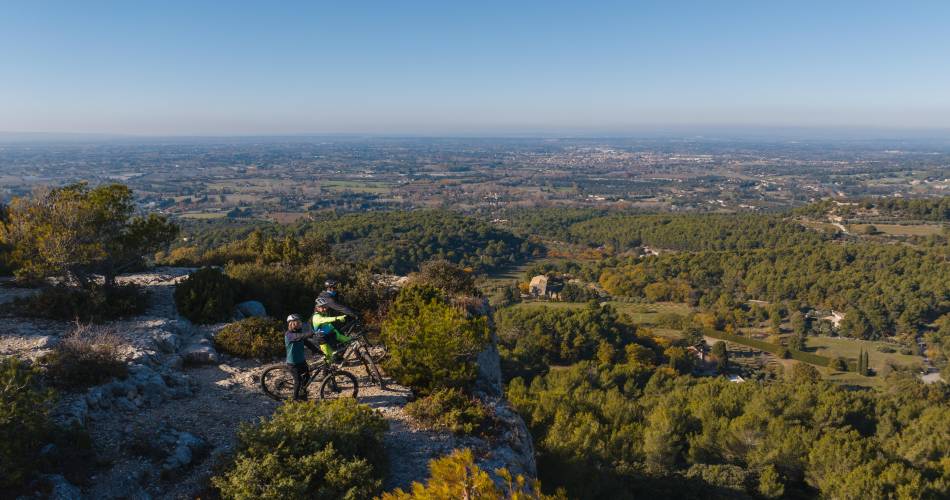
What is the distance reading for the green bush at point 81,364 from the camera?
759 cm

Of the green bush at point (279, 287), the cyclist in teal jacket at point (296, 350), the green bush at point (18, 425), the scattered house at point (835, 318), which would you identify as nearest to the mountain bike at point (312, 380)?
the cyclist in teal jacket at point (296, 350)

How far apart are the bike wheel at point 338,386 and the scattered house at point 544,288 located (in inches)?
1786

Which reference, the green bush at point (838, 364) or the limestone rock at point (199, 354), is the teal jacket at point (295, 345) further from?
the green bush at point (838, 364)

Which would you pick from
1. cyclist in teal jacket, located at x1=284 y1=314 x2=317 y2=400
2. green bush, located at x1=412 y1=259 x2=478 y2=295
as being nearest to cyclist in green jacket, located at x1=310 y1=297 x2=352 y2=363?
cyclist in teal jacket, located at x1=284 y1=314 x2=317 y2=400

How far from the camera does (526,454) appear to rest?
8211mm

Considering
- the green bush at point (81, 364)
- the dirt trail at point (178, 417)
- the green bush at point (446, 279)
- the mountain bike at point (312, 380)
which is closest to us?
the dirt trail at point (178, 417)

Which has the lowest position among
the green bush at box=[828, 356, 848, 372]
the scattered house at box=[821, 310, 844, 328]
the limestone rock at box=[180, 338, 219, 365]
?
the green bush at box=[828, 356, 848, 372]

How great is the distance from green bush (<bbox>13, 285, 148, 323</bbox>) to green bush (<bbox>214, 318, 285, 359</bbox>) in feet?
8.82

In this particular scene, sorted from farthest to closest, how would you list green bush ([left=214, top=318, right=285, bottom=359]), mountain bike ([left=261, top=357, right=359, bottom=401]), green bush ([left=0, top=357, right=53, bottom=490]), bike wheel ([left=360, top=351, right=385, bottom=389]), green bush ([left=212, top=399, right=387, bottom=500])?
green bush ([left=214, top=318, right=285, bottom=359]) < bike wheel ([left=360, top=351, right=385, bottom=389]) < mountain bike ([left=261, top=357, right=359, bottom=401]) < green bush ([left=212, top=399, right=387, bottom=500]) < green bush ([left=0, top=357, right=53, bottom=490])

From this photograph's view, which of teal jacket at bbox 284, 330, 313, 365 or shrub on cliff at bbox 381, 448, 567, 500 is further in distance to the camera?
teal jacket at bbox 284, 330, 313, 365

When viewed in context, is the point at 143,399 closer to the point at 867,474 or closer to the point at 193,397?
the point at 193,397

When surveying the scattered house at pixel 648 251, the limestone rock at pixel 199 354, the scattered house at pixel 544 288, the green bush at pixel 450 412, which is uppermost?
the limestone rock at pixel 199 354

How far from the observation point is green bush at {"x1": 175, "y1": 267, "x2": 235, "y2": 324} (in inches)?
477

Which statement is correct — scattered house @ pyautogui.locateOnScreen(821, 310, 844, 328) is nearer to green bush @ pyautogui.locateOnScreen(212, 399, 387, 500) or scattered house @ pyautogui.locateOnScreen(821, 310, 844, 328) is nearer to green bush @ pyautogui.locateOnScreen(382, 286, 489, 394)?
green bush @ pyautogui.locateOnScreen(382, 286, 489, 394)
